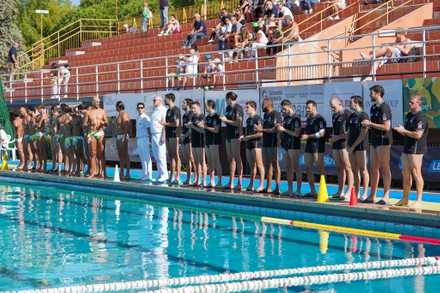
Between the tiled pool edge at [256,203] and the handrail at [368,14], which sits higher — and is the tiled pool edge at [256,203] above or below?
below

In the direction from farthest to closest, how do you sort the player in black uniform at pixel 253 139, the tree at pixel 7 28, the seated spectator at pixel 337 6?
the tree at pixel 7 28 → the seated spectator at pixel 337 6 → the player in black uniform at pixel 253 139

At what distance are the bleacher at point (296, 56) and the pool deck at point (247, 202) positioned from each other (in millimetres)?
3509

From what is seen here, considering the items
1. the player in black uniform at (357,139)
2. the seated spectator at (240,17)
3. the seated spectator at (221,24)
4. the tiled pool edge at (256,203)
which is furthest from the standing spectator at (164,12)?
the player in black uniform at (357,139)

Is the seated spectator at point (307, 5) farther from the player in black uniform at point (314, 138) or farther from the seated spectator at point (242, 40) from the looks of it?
the player in black uniform at point (314, 138)

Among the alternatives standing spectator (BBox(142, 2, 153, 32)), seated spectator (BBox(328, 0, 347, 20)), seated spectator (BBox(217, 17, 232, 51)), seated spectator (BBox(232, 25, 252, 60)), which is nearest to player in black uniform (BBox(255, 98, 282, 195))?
seated spectator (BBox(232, 25, 252, 60))

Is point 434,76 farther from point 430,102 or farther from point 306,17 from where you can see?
point 306,17

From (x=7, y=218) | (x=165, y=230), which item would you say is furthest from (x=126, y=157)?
(x=165, y=230)

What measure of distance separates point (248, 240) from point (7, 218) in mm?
4558

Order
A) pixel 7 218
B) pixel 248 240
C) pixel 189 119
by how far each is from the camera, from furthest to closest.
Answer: pixel 189 119 → pixel 7 218 → pixel 248 240

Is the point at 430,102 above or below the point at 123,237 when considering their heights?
above

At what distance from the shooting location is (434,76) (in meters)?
16.2

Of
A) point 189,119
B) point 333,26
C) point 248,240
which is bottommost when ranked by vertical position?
point 248,240

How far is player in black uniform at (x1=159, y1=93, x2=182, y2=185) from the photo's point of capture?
17.2 meters

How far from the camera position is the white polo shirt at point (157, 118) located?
59.1 ft
